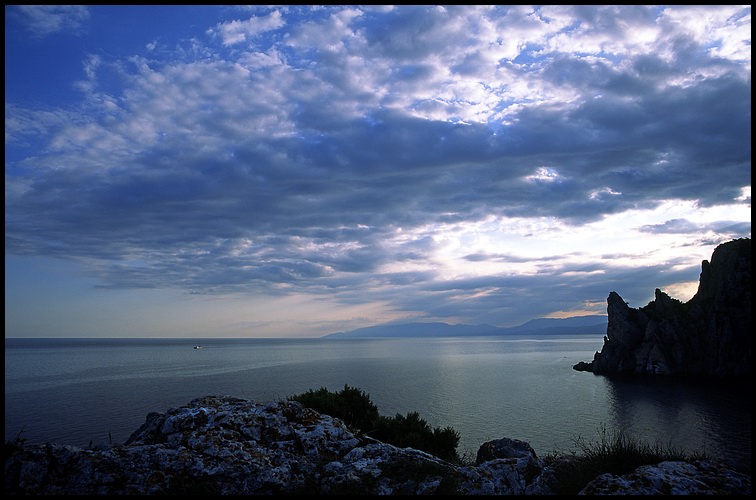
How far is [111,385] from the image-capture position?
77.8m

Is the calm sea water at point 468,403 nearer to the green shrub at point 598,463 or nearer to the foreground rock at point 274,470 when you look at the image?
the green shrub at point 598,463

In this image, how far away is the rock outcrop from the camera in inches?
3846

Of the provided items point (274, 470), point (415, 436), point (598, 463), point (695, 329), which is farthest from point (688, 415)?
point (274, 470)

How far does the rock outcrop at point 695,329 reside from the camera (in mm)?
97688

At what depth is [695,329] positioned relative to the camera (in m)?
106

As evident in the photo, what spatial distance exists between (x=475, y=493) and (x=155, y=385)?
83554 millimetres

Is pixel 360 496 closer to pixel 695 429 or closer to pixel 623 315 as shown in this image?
pixel 695 429

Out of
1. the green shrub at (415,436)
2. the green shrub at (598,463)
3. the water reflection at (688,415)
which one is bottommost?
the water reflection at (688,415)

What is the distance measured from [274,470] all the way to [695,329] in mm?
128258

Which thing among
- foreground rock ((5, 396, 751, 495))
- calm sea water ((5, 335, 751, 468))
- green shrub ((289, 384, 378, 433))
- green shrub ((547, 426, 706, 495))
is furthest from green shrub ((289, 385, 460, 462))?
calm sea water ((5, 335, 751, 468))

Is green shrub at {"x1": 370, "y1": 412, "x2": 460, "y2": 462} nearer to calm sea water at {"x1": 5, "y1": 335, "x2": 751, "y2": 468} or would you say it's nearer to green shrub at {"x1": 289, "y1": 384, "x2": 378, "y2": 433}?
green shrub at {"x1": 289, "y1": 384, "x2": 378, "y2": 433}

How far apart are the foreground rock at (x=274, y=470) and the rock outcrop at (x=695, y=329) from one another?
11623cm

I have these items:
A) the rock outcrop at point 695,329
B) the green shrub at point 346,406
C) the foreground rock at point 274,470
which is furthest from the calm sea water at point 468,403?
the foreground rock at point 274,470

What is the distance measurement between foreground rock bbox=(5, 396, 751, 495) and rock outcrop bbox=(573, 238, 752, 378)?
11623 centimetres
